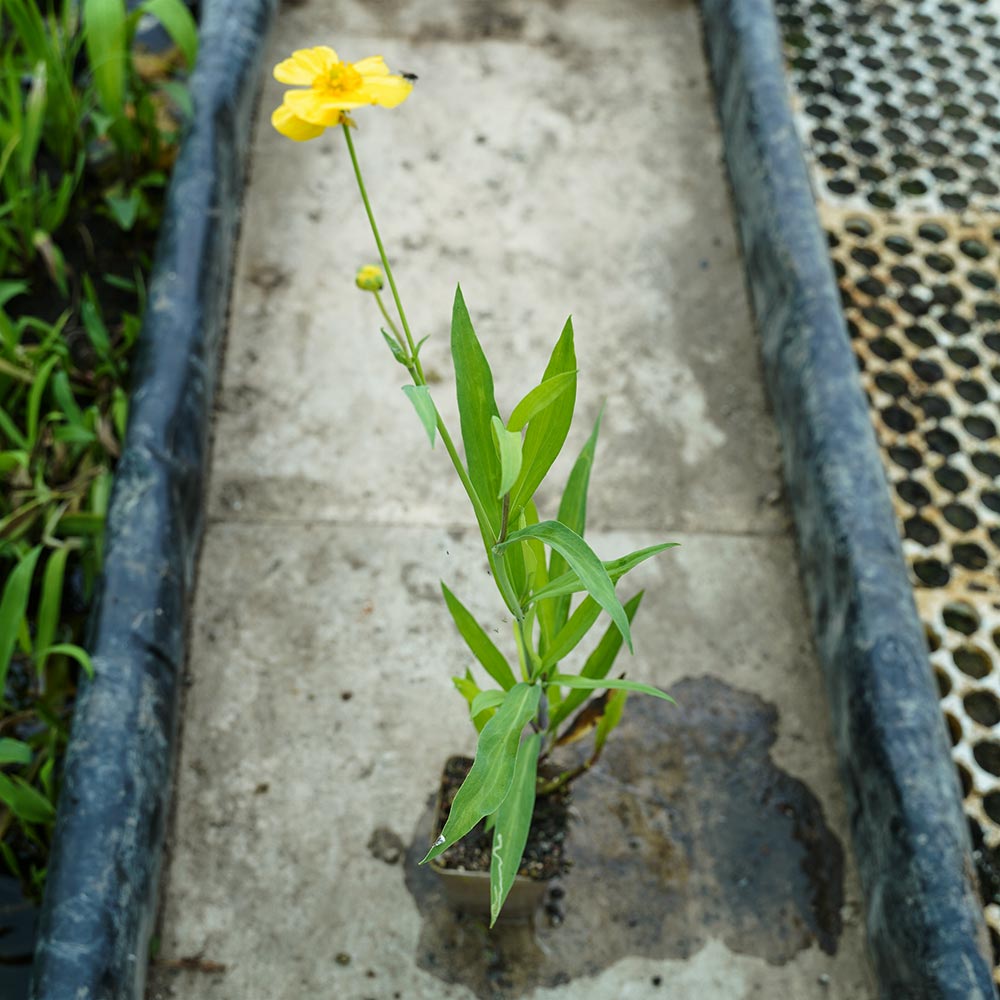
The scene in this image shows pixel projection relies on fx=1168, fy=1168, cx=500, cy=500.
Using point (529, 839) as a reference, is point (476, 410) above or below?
above

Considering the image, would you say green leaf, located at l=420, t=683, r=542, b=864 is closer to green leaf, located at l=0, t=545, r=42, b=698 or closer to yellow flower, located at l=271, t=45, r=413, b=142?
yellow flower, located at l=271, t=45, r=413, b=142

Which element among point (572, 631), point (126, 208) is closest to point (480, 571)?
point (572, 631)

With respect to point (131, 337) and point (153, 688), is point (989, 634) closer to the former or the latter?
point (153, 688)

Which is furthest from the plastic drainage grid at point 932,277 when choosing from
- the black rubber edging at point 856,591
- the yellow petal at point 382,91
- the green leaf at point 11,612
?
the green leaf at point 11,612

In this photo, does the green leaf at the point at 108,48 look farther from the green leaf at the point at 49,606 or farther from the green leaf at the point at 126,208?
the green leaf at the point at 49,606

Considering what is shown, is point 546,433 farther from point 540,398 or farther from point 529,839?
point 529,839
